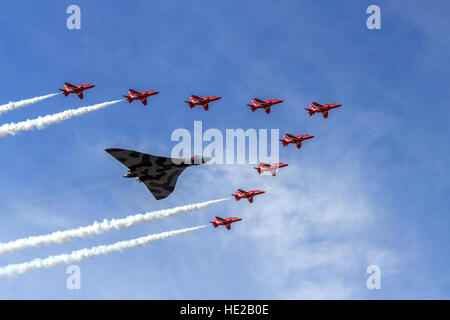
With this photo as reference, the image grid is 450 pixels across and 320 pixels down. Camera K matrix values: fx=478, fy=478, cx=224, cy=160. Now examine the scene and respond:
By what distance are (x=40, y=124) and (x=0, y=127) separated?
23.3 ft

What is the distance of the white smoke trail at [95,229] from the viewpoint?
262 ft

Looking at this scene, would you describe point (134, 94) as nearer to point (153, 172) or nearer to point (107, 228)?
point (153, 172)

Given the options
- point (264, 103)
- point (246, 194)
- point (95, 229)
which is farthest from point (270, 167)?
point (95, 229)

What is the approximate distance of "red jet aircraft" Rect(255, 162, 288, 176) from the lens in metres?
95.9

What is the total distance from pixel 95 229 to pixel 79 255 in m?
5.35

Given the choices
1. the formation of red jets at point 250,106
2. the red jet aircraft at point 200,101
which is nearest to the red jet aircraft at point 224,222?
the formation of red jets at point 250,106

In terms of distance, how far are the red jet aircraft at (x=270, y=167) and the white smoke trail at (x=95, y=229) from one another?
1038cm

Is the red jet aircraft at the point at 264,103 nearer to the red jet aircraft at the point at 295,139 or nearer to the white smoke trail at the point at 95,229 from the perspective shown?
the red jet aircraft at the point at 295,139

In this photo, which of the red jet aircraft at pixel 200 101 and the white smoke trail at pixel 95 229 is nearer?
the white smoke trail at pixel 95 229

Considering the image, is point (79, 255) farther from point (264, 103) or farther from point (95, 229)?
point (264, 103)

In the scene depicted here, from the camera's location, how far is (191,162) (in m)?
94.3
